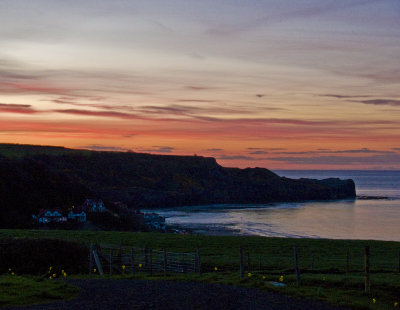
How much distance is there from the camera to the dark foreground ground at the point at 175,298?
1766 cm

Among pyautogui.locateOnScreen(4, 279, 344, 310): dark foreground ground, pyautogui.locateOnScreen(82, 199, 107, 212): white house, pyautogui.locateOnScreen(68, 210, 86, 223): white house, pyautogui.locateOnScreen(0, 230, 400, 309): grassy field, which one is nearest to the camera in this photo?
pyautogui.locateOnScreen(4, 279, 344, 310): dark foreground ground

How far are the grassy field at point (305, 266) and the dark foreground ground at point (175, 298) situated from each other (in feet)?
4.41

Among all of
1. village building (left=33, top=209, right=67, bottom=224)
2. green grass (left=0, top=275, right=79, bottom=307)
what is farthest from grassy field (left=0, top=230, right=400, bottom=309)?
village building (left=33, top=209, right=67, bottom=224)

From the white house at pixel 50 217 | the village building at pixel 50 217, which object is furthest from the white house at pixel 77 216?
the white house at pixel 50 217

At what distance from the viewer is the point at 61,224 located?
98.4 metres

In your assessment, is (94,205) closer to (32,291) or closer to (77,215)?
(77,215)

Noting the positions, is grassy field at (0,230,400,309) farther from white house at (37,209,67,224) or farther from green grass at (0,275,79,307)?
white house at (37,209,67,224)

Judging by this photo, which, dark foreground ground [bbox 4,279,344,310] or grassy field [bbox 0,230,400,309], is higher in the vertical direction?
dark foreground ground [bbox 4,279,344,310]

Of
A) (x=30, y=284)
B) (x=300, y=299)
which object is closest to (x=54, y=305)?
(x=30, y=284)

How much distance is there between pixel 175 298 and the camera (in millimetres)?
18891

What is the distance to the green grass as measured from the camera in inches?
747

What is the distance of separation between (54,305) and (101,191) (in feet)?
608

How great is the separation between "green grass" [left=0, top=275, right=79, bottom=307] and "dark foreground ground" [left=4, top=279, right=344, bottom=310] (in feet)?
2.38

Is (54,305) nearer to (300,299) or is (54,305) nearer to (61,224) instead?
(300,299)
